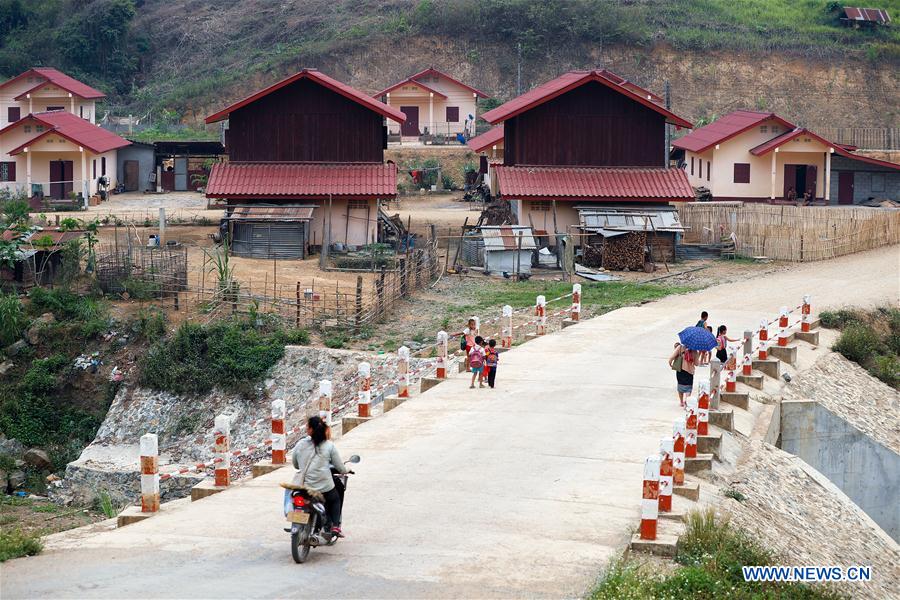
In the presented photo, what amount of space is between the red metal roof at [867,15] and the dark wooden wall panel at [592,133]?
43616 mm

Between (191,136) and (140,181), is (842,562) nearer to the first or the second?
(140,181)

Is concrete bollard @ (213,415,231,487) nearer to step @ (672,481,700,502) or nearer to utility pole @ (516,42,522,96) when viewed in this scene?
step @ (672,481,700,502)

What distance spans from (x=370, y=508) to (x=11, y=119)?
54.5 meters

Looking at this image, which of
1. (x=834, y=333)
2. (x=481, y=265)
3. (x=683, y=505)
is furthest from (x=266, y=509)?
(x=481, y=265)

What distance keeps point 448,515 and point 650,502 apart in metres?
2.36

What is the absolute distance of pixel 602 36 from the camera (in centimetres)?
7919

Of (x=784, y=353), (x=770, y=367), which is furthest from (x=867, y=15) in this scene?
(x=770, y=367)

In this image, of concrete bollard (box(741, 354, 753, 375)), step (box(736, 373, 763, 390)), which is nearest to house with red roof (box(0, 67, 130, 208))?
concrete bollard (box(741, 354, 753, 375))

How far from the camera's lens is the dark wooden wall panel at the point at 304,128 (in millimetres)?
43812

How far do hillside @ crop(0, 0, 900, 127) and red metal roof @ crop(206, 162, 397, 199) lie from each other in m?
Result: 30.7

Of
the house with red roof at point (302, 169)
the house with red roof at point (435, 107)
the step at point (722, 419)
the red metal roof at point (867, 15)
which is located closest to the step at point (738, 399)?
the step at point (722, 419)

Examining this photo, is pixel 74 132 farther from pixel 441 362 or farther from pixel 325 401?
pixel 325 401

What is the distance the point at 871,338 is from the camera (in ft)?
105

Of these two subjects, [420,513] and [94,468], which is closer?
[420,513]
